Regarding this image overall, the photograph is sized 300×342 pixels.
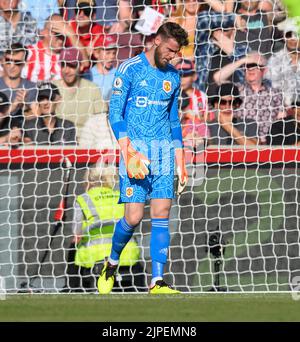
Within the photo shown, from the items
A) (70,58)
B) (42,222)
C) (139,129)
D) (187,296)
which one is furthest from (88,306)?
(70,58)

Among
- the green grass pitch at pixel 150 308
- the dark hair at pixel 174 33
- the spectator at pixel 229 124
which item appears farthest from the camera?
the spectator at pixel 229 124

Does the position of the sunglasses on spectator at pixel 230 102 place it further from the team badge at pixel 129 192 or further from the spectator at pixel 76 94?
the team badge at pixel 129 192

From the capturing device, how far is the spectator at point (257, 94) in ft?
27.9

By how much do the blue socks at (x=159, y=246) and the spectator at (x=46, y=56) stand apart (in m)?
2.54

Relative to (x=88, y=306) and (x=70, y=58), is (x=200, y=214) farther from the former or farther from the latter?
(x=88, y=306)

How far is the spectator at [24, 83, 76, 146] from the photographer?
27.5 ft

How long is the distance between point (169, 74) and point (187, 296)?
4.92ft

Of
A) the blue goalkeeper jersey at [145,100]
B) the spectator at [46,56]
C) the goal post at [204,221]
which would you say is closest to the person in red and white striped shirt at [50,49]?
the spectator at [46,56]

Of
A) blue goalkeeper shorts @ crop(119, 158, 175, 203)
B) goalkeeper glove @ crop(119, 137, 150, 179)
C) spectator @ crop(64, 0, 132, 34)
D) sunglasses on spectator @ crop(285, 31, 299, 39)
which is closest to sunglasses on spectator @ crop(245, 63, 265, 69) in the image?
sunglasses on spectator @ crop(285, 31, 299, 39)

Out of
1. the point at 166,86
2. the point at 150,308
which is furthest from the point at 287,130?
the point at 150,308

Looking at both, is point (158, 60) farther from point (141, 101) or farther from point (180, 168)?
point (180, 168)

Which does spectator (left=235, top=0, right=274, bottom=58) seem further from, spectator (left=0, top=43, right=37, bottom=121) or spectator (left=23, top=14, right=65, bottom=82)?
spectator (left=0, top=43, right=37, bottom=121)

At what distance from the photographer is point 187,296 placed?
648 cm

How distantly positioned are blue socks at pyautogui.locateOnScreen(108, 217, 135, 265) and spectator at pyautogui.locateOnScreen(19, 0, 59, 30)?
2601 millimetres
